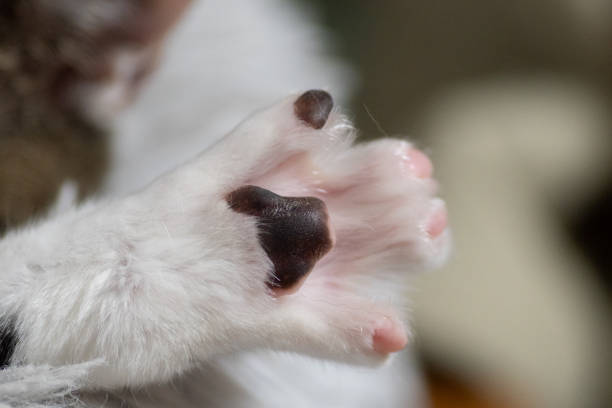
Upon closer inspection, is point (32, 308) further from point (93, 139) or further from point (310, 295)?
point (93, 139)

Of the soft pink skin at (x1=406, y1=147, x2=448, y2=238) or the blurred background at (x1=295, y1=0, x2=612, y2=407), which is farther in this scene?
the blurred background at (x1=295, y1=0, x2=612, y2=407)

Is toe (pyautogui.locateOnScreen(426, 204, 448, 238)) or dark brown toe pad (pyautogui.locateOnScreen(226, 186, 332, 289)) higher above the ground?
dark brown toe pad (pyautogui.locateOnScreen(226, 186, 332, 289))

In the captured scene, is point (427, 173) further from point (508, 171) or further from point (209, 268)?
point (508, 171)

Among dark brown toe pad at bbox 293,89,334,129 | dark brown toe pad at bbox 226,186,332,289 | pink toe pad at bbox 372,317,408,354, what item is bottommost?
pink toe pad at bbox 372,317,408,354

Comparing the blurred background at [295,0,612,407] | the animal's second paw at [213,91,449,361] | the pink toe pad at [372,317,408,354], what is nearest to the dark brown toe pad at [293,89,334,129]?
the animal's second paw at [213,91,449,361]

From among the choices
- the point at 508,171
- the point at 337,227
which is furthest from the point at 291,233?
Result: the point at 508,171

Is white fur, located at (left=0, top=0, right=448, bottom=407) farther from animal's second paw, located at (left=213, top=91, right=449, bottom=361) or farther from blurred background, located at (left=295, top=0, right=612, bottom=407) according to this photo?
blurred background, located at (left=295, top=0, right=612, bottom=407)

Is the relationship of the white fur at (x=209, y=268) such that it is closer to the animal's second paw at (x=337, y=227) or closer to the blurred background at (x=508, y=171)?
the animal's second paw at (x=337, y=227)
